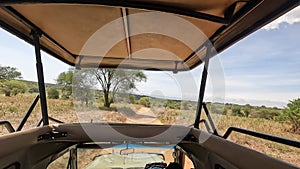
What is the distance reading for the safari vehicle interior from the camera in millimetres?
1500

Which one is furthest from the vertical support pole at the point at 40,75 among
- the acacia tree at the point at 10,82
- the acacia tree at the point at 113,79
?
the acacia tree at the point at 113,79

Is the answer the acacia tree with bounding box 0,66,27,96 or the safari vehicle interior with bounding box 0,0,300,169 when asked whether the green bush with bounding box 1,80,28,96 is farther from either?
the safari vehicle interior with bounding box 0,0,300,169

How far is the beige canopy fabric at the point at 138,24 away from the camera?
1.53 meters

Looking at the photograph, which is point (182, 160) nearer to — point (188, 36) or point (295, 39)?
point (188, 36)

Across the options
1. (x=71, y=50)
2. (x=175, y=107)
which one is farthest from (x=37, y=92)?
(x=175, y=107)

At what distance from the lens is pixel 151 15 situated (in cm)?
177

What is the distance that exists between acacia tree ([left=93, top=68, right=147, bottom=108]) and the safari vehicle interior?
1.36ft

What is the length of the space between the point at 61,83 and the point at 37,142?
7.08 ft

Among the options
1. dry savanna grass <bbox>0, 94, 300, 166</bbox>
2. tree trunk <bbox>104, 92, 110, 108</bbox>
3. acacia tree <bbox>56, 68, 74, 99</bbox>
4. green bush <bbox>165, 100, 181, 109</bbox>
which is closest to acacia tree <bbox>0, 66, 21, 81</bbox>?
dry savanna grass <bbox>0, 94, 300, 166</bbox>

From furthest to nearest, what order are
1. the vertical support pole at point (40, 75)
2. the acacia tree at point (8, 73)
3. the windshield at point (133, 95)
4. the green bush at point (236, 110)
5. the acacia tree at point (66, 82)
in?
the acacia tree at point (8, 73) < the acacia tree at point (66, 82) < the green bush at point (236, 110) < the windshield at point (133, 95) < the vertical support pole at point (40, 75)

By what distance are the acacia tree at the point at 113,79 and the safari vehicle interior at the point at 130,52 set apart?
1.36 feet

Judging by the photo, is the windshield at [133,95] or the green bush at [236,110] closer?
the windshield at [133,95]

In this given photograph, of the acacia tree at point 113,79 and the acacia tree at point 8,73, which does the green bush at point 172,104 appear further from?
the acacia tree at point 8,73

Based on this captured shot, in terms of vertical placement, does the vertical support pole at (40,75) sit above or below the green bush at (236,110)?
above
